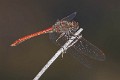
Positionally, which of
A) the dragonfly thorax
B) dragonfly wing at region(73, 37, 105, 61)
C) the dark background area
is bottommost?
dragonfly wing at region(73, 37, 105, 61)

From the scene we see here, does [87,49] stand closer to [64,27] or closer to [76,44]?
[76,44]

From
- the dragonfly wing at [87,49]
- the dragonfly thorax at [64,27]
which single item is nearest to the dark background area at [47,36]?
the dragonfly thorax at [64,27]

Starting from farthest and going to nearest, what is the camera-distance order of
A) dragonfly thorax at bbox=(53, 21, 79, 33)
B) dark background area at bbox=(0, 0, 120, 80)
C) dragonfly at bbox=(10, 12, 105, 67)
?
dark background area at bbox=(0, 0, 120, 80), dragonfly thorax at bbox=(53, 21, 79, 33), dragonfly at bbox=(10, 12, 105, 67)

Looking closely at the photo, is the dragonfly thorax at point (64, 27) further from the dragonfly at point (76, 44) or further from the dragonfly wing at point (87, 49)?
the dragonfly wing at point (87, 49)

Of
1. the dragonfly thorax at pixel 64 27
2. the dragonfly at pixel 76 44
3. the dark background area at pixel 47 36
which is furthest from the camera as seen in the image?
the dark background area at pixel 47 36

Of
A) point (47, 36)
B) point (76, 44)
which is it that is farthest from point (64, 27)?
point (47, 36)

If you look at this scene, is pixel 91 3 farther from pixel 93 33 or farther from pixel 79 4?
pixel 93 33

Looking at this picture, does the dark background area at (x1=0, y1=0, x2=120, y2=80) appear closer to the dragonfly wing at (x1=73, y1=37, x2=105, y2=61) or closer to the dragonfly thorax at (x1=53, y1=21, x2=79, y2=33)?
the dragonfly thorax at (x1=53, y1=21, x2=79, y2=33)

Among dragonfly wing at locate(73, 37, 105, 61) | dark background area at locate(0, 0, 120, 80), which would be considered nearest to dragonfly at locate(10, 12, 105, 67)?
dragonfly wing at locate(73, 37, 105, 61)

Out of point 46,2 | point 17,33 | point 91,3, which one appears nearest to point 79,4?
point 91,3
